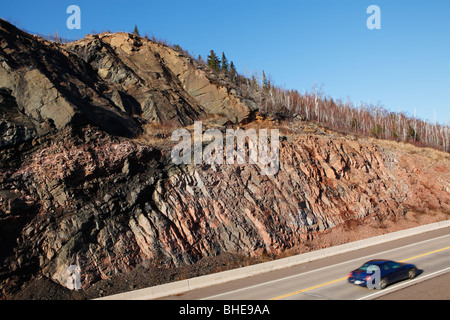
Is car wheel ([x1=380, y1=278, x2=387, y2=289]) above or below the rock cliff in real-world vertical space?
below

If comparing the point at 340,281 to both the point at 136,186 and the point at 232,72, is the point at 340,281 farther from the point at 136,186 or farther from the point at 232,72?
the point at 232,72

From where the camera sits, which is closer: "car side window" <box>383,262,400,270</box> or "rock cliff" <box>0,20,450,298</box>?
"car side window" <box>383,262,400,270</box>

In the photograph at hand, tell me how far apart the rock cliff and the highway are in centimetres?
253

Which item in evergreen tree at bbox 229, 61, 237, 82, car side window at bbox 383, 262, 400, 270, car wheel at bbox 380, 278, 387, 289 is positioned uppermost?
evergreen tree at bbox 229, 61, 237, 82

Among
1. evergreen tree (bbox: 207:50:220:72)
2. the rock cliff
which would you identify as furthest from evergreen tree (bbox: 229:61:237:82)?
the rock cliff

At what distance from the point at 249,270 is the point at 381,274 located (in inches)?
255

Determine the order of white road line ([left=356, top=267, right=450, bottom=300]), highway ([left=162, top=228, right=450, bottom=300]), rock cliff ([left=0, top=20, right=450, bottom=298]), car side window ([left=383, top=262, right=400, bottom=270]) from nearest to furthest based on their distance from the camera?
white road line ([left=356, top=267, right=450, bottom=300]) → highway ([left=162, top=228, right=450, bottom=300]) → car side window ([left=383, top=262, right=400, bottom=270]) → rock cliff ([left=0, top=20, right=450, bottom=298])

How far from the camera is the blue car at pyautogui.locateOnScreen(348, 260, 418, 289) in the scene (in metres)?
12.4

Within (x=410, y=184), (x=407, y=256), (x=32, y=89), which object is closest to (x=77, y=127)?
(x=32, y=89)

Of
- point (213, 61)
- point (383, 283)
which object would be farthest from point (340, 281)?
point (213, 61)

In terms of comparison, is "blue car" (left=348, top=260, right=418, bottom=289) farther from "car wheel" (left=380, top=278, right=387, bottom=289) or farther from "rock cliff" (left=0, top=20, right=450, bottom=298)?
"rock cliff" (left=0, top=20, right=450, bottom=298)

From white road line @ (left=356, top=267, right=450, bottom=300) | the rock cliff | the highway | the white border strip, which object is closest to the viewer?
white road line @ (left=356, top=267, right=450, bottom=300)

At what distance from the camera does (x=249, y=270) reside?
1647 cm
